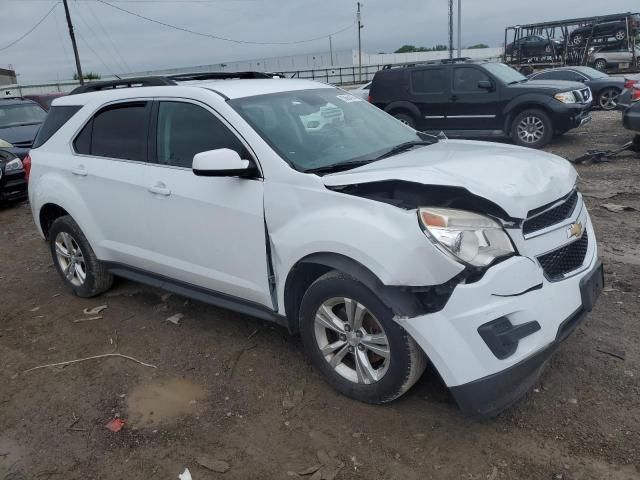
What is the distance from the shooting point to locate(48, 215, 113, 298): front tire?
4719 mm

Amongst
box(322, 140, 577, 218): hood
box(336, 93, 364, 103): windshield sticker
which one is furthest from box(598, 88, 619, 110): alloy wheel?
box(322, 140, 577, 218): hood

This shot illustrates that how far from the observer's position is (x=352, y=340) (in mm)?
3035

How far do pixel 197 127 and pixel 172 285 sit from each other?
3.90ft

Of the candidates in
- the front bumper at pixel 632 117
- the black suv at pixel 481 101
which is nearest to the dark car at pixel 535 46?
the black suv at pixel 481 101

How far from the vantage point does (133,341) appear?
4172mm

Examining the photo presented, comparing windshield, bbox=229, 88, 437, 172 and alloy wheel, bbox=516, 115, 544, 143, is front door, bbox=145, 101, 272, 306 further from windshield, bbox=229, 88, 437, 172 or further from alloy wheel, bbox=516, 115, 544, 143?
alloy wheel, bbox=516, 115, 544, 143

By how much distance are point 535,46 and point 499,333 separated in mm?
30418

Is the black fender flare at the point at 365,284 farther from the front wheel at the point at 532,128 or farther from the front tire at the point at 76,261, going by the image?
the front wheel at the point at 532,128

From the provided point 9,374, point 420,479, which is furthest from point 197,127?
point 420,479

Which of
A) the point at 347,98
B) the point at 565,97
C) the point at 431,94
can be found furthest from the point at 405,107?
the point at 347,98

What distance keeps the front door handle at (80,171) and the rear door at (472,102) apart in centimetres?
886

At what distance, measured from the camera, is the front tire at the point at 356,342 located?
2775 mm

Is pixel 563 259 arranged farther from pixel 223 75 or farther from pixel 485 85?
pixel 485 85

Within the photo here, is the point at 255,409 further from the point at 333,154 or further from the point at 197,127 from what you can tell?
the point at 197,127
